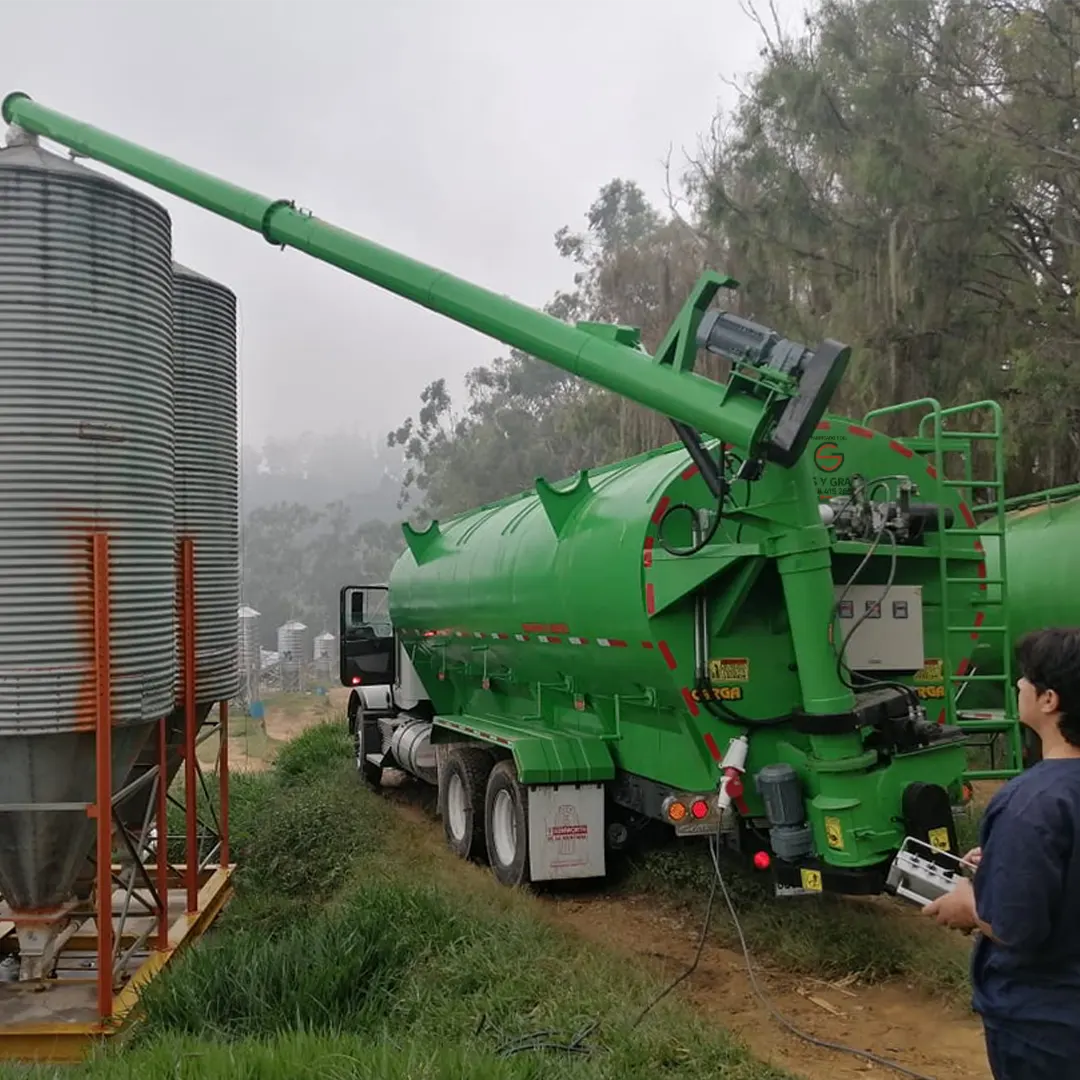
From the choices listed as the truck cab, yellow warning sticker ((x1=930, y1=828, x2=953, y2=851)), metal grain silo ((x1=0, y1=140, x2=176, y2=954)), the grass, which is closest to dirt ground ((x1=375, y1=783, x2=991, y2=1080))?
the grass

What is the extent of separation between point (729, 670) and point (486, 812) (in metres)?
3.13

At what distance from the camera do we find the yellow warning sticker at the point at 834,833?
5438mm

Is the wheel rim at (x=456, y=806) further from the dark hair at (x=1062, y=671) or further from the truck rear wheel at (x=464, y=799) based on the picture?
the dark hair at (x=1062, y=671)

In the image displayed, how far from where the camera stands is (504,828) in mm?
8172

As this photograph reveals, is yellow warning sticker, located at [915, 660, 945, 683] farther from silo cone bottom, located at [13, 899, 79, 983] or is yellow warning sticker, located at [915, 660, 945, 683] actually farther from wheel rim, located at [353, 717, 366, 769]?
wheel rim, located at [353, 717, 366, 769]

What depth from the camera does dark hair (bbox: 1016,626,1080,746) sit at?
8.70 feet

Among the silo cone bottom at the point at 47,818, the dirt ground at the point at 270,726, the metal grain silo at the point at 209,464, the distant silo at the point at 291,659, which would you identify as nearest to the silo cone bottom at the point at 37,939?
the silo cone bottom at the point at 47,818

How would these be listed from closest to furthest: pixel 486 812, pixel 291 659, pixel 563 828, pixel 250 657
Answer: pixel 563 828
pixel 486 812
pixel 250 657
pixel 291 659

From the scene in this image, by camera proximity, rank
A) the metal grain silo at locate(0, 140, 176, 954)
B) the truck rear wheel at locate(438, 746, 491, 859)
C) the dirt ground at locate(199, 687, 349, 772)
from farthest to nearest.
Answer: the dirt ground at locate(199, 687, 349, 772) < the truck rear wheel at locate(438, 746, 491, 859) < the metal grain silo at locate(0, 140, 176, 954)

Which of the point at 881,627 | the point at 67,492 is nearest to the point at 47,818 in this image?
the point at 67,492

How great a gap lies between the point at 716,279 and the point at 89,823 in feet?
13.7

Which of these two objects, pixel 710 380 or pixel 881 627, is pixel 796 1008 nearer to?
pixel 881 627

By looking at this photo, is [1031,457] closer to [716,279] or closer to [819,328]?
[819,328]

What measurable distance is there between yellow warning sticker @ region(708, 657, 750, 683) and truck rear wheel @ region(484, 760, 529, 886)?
6.99 ft
